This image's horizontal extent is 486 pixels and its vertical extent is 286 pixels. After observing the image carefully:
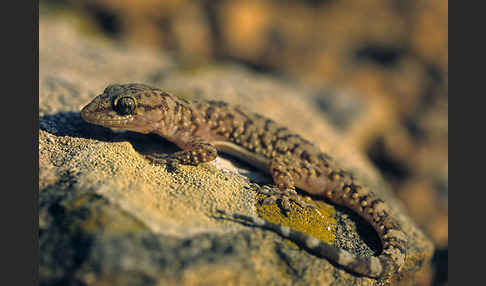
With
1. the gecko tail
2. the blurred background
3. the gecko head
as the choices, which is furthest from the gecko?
the blurred background

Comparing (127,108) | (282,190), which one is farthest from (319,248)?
(127,108)

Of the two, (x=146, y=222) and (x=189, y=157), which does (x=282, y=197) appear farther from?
(x=146, y=222)

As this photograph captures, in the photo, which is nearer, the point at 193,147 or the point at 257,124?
the point at 193,147

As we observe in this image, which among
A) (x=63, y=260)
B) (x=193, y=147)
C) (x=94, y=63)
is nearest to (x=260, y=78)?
(x=94, y=63)

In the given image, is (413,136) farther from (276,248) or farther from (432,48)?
(276,248)

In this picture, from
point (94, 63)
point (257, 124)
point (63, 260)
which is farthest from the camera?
point (94, 63)

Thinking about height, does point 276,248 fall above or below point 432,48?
below

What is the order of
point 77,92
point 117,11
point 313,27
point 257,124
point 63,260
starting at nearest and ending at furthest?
1. point 63,260
2. point 257,124
3. point 77,92
4. point 117,11
5. point 313,27
